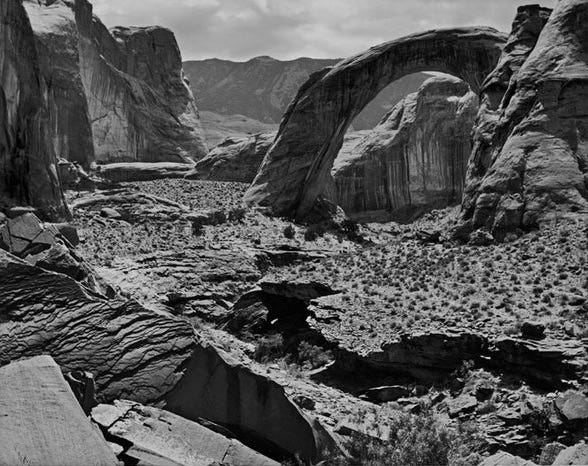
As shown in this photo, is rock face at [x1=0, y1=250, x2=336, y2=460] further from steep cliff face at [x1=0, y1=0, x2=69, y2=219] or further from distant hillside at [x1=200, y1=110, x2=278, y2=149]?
distant hillside at [x1=200, y1=110, x2=278, y2=149]

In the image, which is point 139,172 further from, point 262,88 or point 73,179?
point 262,88

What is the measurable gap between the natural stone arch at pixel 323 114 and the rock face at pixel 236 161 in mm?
9702

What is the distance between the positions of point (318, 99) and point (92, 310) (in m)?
28.4

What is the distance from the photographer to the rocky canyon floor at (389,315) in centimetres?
2183

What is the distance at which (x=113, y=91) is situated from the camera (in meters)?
70.6

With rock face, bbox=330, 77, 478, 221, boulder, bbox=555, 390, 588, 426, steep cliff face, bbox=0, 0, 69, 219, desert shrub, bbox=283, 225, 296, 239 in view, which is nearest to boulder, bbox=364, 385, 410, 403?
Answer: boulder, bbox=555, 390, 588, 426

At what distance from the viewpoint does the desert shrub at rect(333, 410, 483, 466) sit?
1719 cm

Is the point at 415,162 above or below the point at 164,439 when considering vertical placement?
above

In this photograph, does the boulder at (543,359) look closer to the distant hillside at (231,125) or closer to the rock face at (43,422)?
the rock face at (43,422)

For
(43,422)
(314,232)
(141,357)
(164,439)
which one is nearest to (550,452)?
(164,439)

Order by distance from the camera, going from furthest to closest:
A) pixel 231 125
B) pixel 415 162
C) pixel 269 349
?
pixel 231 125, pixel 415 162, pixel 269 349

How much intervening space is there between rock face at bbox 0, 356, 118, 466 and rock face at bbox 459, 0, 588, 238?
2081 centimetres

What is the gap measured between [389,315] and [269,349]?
377cm

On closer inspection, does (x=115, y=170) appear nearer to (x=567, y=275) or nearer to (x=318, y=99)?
(x=318, y=99)
